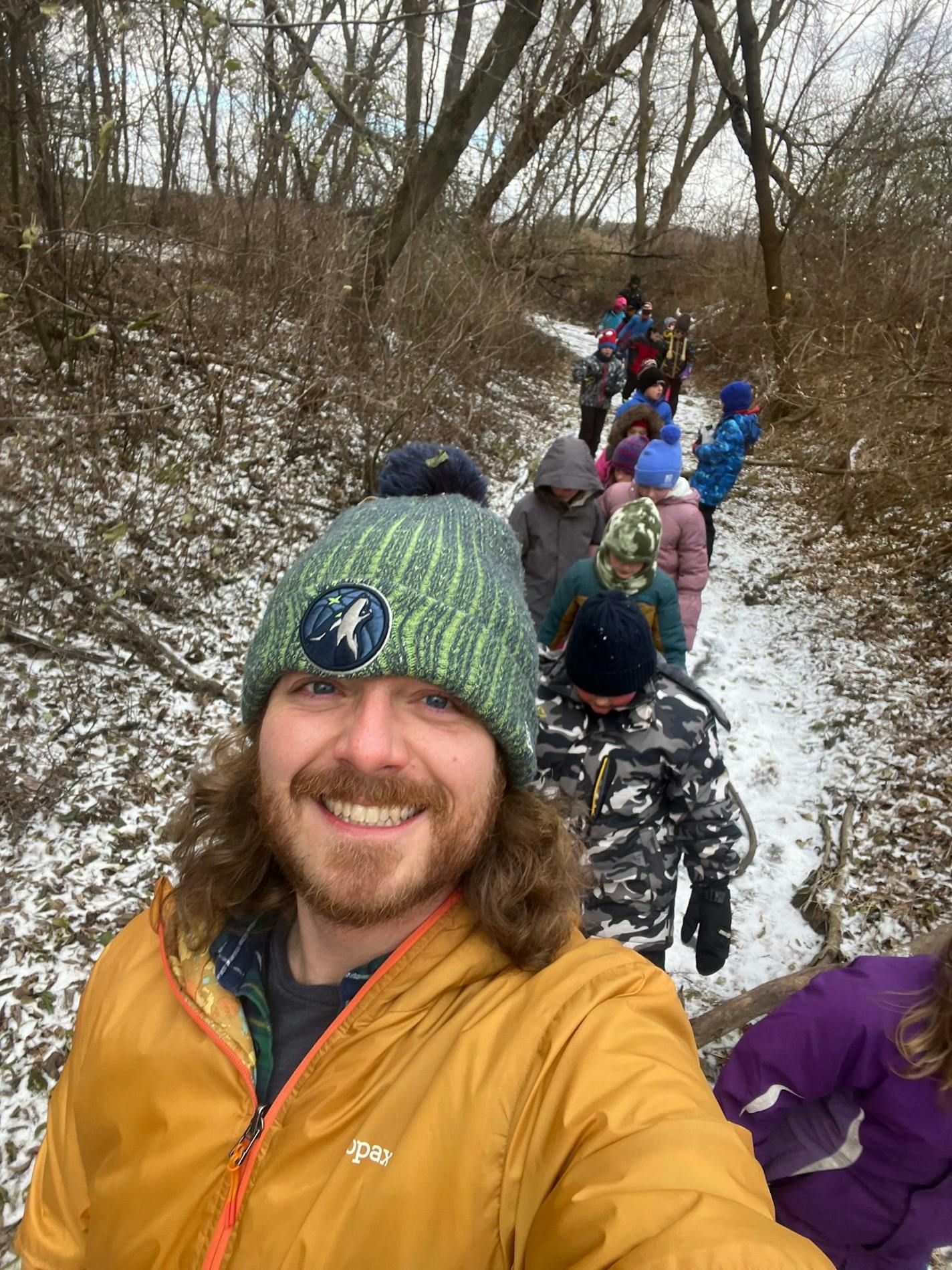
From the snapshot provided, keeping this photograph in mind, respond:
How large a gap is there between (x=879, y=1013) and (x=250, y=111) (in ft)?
→ 30.3

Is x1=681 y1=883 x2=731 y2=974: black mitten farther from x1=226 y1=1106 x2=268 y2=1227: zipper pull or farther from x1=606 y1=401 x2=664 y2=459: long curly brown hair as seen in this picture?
x1=606 y1=401 x2=664 y2=459: long curly brown hair

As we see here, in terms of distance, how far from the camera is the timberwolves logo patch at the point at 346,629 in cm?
128

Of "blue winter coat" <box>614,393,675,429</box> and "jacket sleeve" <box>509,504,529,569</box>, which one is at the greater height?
"blue winter coat" <box>614,393,675,429</box>

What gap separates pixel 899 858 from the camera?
4.03 m

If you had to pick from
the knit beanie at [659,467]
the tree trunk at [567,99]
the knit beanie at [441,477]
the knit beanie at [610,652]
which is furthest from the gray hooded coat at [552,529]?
the tree trunk at [567,99]

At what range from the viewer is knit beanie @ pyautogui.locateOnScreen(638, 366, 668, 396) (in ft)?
26.5

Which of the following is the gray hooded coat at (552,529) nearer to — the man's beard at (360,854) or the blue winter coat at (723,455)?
the blue winter coat at (723,455)

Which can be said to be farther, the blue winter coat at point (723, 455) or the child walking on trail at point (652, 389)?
the child walking on trail at point (652, 389)

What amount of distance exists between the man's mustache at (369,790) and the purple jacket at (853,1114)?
1.01 metres

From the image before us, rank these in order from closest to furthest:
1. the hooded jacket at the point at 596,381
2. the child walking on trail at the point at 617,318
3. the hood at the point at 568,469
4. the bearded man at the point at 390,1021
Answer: the bearded man at the point at 390,1021 → the hood at the point at 568,469 → the hooded jacket at the point at 596,381 → the child walking on trail at the point at 617,318

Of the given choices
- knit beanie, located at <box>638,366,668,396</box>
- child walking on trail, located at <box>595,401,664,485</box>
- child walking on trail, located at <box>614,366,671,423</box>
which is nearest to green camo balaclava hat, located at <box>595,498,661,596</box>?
child walking on trail, located at <box>595,401,664,485</box>

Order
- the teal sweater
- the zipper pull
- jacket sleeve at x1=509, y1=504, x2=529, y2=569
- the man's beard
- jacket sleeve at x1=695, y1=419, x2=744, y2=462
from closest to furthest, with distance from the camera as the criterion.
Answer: the zipper pull
the man's beard
the teal sweater
jacket sleeve at x1=509, y1=504, x2=529, y2=569
jacket sleeve at x1=695, y1=419, x2=744, y2=462

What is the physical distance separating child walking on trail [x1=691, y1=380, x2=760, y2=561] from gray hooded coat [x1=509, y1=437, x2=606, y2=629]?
2467 millimetres

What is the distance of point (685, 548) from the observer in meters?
4.56
